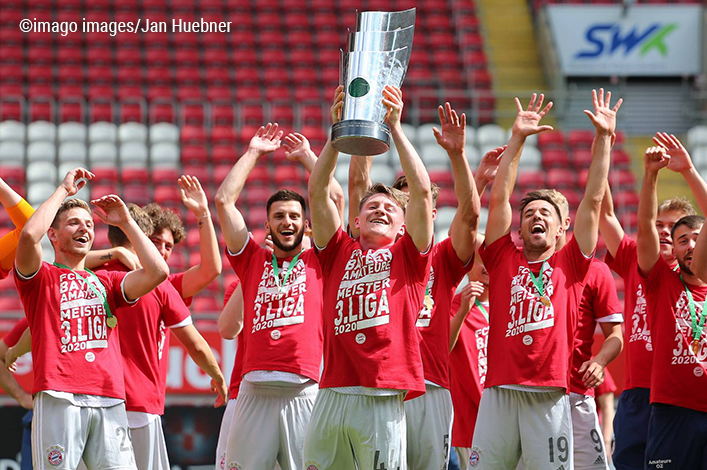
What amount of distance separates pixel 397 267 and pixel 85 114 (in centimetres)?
1155

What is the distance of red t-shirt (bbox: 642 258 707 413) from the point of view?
523cm

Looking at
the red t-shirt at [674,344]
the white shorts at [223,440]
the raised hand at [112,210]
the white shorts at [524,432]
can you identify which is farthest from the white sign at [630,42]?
the raised hand at [112,210]

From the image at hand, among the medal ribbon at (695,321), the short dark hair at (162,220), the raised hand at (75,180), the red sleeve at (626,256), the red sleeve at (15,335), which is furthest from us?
the red sleeve at (15,335)

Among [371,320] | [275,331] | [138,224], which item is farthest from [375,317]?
[138,224]

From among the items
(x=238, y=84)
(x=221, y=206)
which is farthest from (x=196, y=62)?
(x=221, y=206)

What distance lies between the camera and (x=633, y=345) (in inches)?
232

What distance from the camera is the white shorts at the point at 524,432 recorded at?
4.81m

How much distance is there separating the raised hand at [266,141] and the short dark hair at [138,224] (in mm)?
875

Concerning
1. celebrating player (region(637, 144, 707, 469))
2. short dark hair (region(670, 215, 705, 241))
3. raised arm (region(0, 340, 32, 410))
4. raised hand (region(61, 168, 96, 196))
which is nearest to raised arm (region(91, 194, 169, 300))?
raised hand (region(61, 168, 96, 196))

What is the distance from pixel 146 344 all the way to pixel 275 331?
91cm

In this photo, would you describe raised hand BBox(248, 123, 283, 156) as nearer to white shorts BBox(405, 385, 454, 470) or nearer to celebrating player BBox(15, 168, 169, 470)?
celebrating player BBox(15, 168, 169, 470)

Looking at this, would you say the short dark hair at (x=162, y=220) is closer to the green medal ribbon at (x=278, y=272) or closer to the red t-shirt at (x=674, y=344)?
the green medal ribbon at (x=278, y=272)

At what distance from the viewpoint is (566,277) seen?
5098 mm

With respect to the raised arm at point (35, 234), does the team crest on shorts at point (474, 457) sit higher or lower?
lower
